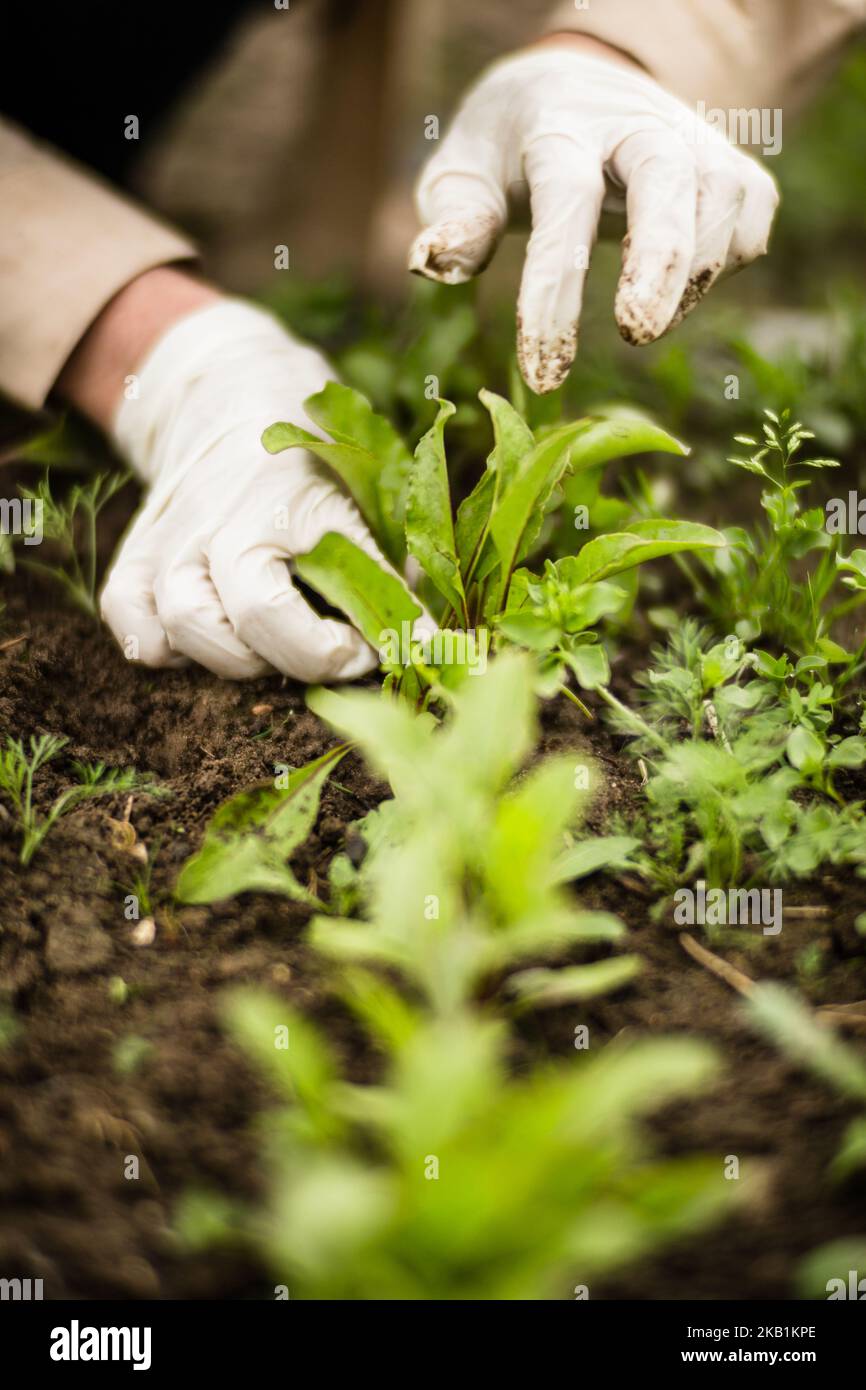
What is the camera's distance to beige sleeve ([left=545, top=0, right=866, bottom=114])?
1.78 meters

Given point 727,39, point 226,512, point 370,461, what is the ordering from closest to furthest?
1. point 370,461
2. point 226,512
3. point 727,39

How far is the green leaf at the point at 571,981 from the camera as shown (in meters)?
0.84

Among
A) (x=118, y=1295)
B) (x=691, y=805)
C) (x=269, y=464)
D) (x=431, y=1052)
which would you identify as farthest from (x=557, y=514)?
(x=118, y=1295)

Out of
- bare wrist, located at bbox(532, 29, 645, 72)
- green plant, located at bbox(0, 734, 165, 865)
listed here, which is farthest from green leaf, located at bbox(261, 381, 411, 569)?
bare wrist, located at bbox(532, 29, 645, 72)

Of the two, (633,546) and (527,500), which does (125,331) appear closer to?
(527,500)

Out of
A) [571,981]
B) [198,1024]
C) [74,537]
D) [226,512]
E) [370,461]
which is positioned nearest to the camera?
[571,981]

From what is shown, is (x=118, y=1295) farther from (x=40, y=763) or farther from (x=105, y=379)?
(x=105, y=379)

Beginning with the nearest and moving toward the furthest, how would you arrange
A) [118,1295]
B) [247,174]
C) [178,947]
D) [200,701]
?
[118,1295], [178,947], [200,701], [247,174]

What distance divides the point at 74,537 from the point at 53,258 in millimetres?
484

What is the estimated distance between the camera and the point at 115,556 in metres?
1.67

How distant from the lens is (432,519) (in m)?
1.26

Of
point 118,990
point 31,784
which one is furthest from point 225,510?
point 118,990

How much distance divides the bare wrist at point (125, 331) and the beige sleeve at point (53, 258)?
0.03 m

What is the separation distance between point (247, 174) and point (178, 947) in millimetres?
2813
